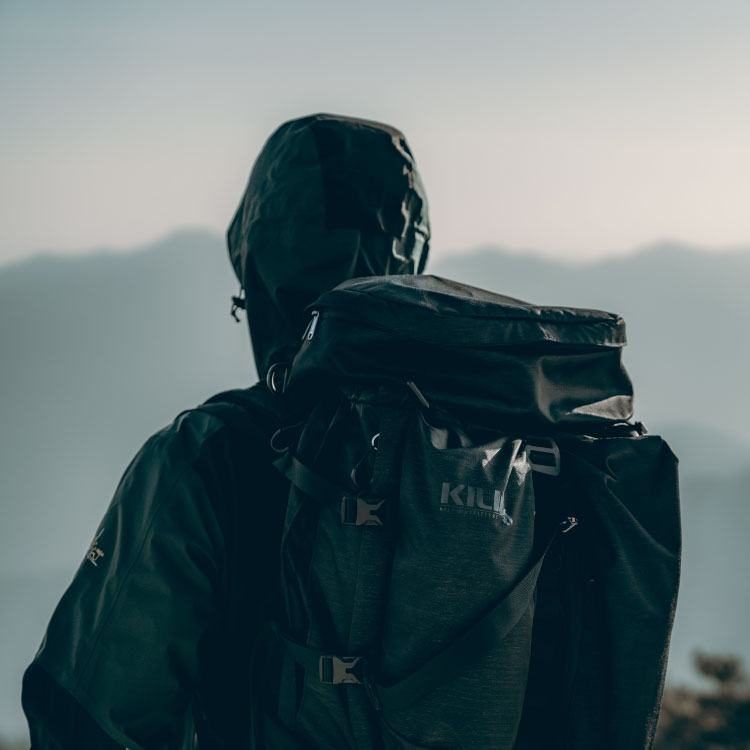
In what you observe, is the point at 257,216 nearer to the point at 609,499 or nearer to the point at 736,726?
the point at 609,499

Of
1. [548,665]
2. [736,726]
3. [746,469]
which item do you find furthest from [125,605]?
[746,469]

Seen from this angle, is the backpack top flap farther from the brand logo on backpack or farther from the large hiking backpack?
the brand logo on backpack

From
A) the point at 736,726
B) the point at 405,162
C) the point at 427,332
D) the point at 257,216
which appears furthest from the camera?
the point at 736,726

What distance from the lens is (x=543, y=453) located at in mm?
1418

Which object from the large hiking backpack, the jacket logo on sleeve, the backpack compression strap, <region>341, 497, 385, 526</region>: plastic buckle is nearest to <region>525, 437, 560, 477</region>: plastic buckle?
the large hiking backpack

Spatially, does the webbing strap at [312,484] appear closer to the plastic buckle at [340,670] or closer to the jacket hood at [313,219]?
the plastic buckle at [340,670]

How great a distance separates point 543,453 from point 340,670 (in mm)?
498

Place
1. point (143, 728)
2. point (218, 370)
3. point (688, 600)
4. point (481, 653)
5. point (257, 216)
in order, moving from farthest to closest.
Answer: point (218, 370)
point (688, 600)
point (257, 216)
point (143, 728)
point (481, 653)

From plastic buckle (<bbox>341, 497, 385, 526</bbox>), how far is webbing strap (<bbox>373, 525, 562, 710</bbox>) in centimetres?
22

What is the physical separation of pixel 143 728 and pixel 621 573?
0.90 meters

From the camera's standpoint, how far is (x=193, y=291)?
195000 mm

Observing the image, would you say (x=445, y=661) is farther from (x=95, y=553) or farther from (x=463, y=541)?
(x=95, y=553)

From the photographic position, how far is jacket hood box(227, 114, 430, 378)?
1870 mm

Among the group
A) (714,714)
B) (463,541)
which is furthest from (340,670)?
(714,714)
